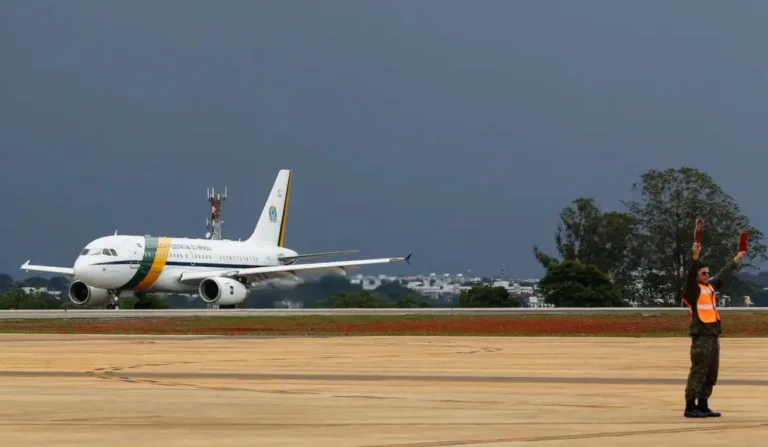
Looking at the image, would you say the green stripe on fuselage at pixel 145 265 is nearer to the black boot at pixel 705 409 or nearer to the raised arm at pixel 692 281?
the raised arm at pixel 692 281

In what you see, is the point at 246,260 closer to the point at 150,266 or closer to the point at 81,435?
the point at 150,266

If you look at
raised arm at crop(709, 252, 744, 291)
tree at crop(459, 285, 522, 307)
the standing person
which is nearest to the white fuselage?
tree at crop(459, 285, 522, 307)

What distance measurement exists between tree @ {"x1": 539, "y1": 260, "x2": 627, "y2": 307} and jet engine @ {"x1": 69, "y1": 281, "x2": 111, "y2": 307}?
101 ft

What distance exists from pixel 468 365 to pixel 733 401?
27.4 ft

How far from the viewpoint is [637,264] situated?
115 m

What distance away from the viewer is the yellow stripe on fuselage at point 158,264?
7550 centimetres

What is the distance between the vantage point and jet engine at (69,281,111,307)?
252 ft

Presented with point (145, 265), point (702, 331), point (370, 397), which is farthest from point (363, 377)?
point (145, 265)

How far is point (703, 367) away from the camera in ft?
52.9

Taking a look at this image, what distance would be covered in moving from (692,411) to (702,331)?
1.15m

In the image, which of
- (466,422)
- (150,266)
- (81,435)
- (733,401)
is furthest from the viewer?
(150,266)

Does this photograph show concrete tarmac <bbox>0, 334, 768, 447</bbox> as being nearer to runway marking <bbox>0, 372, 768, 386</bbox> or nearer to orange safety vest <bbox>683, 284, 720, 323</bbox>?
runway marking <bbox>0, 372, 768, 386</bbox>

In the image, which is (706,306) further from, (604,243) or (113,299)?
(604,243)

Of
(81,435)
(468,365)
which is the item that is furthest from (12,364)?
(81,435)
